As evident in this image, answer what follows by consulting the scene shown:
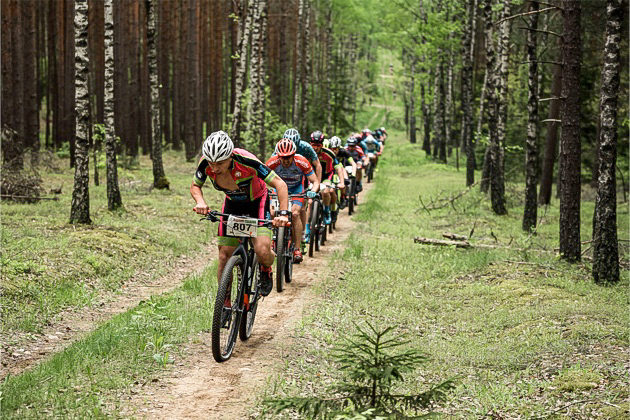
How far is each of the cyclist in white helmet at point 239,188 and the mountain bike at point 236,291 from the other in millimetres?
129

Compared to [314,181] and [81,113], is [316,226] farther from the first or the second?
[81,113]

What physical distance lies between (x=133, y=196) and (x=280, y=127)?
1582 cm

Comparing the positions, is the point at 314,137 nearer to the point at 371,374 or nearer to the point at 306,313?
the point at 306,313

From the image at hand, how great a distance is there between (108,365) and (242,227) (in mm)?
2019

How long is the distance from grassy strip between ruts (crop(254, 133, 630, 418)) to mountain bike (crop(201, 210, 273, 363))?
685mm

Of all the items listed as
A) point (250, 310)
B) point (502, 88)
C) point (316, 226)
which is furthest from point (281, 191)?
point (502, 88)

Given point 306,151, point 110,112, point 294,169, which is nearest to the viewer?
point 294,169

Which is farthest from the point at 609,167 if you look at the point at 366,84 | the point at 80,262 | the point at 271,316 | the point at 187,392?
the point at 366,84

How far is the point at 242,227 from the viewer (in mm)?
7418

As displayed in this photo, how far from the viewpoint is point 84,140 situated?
13492mm

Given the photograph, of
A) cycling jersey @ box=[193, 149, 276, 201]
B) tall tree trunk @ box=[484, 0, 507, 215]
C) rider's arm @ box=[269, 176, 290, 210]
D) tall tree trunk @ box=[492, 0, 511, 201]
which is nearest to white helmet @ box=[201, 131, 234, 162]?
cycling jersey @ box=[193, 149, 276, 201]

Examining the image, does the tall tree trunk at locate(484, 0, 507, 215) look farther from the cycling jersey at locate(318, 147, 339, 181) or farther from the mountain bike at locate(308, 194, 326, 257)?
the mountain bike at locate(308, 194, 326, 257)

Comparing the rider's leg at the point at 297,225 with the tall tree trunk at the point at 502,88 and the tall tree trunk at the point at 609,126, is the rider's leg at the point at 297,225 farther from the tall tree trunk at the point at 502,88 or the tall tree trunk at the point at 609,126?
the tall tree trunk at the point at 502,88

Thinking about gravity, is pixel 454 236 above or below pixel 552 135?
below
